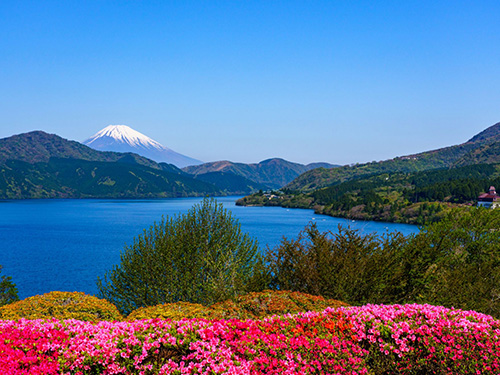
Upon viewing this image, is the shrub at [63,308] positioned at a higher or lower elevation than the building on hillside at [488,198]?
higher

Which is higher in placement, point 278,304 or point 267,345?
point 267,345

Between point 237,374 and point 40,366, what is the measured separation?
4.36 m

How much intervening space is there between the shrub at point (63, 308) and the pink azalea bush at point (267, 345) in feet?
11.4

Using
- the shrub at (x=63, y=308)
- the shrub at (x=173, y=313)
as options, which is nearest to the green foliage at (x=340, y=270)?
the shrub at (x=173, y=313)

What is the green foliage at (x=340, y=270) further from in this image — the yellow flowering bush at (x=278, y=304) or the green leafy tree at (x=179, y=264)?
the green leafy tree at (x=179, y=264)

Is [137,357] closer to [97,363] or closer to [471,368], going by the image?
[97,363]

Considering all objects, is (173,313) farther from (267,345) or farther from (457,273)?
(457,273)

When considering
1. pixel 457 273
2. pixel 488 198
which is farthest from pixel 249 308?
pixel 488 198

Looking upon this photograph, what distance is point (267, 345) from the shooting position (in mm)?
8539

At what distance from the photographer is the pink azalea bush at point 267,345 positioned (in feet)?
26.5

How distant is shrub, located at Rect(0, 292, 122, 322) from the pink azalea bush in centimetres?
348

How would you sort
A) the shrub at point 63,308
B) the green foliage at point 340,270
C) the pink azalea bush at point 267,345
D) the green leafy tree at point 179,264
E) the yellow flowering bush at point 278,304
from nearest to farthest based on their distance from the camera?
1. the pink azalea bush at point 267,345
2. the yellow flowering bush at point 278,304
3. the shrub at point 63,308
4. the green foliage at point 340,270
5. the green leafy tree at point 179,264

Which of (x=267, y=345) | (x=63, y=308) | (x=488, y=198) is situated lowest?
(x=488, y=198)

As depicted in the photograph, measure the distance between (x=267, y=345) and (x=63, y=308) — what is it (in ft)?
29.6
